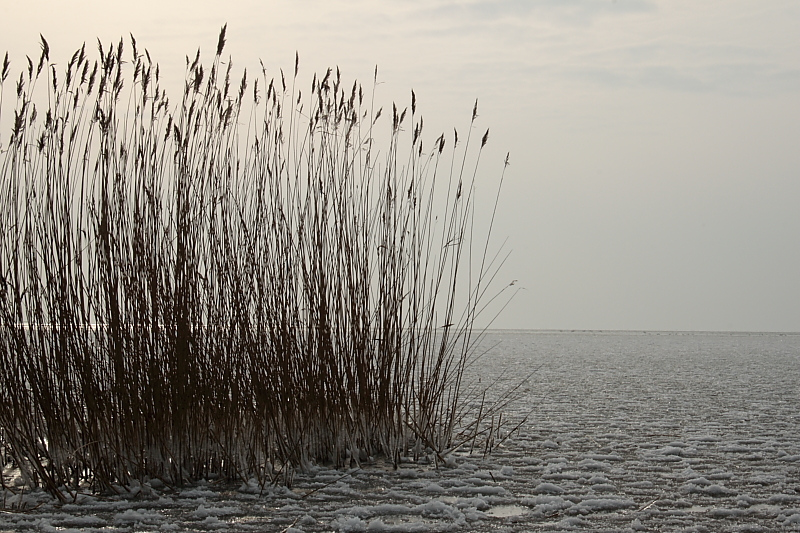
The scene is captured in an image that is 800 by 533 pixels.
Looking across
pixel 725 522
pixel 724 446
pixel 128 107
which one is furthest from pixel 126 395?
pixel 724 446

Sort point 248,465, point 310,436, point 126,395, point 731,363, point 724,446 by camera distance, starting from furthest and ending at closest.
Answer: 1. point 731,363
2. point 724,446
3. point 310,436
4. point 248,465
5. point 126,395

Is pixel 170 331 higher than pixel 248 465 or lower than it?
higher

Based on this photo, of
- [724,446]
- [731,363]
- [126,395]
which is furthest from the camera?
[731,363]

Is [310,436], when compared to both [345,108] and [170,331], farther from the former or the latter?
[345,108]

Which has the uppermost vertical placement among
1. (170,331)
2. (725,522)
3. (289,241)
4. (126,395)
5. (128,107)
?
(128,107)

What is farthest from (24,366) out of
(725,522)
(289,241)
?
(725,522)

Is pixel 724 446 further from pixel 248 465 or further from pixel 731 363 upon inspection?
pixel 731 363

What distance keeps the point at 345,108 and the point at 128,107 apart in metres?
0.77

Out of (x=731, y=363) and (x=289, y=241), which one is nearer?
(x=289, y=241)

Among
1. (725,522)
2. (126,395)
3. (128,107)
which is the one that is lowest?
(725,522)

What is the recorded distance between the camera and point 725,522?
2201 mm

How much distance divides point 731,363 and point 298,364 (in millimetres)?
Answer: 6662

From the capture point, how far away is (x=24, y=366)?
243 centimetres

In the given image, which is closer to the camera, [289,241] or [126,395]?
[126,395]
